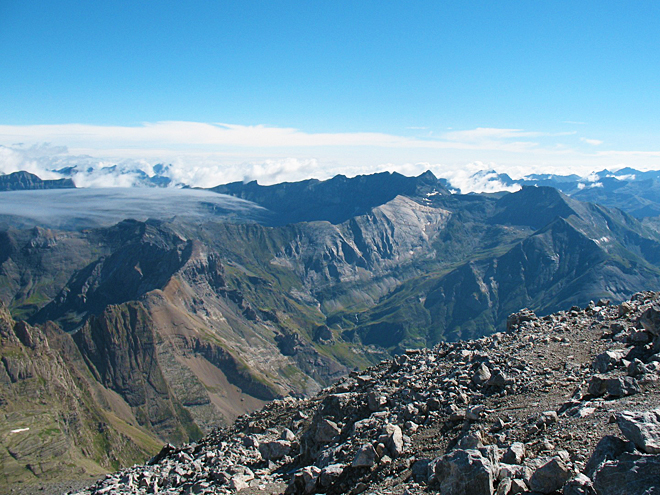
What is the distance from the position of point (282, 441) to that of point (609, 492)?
25672mm

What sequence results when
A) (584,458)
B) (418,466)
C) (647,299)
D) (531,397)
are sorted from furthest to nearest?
(647,299) → (531,397) → (418,466) → (584,458)

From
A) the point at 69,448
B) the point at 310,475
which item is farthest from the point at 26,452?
the point at 310,475

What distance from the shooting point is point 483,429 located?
75.8 feet

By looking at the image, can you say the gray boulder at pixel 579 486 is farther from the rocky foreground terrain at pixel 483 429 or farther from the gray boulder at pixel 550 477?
the gray boulder at pixel 550 477

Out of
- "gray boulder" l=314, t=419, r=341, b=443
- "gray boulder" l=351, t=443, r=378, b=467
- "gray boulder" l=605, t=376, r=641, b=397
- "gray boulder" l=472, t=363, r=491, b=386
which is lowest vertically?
"gray boulder" l=314, t=419, r=341, b=443

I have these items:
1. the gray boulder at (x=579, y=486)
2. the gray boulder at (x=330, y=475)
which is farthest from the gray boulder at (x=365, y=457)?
the gray boulder at (x=579, y=486)

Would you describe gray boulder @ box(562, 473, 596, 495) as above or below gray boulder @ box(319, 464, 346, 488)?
above

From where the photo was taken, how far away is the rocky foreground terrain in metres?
16.1

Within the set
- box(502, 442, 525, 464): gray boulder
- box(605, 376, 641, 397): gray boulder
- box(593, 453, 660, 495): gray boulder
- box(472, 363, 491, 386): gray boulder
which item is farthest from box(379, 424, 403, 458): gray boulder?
box(593, 453, 660, 495): gray boulder

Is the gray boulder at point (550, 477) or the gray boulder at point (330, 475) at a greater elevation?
the gray boulder at point (550, 477)

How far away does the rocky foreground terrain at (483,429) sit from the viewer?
16.1 m

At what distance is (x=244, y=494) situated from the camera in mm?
28328

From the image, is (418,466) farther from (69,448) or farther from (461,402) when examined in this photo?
(69,448)

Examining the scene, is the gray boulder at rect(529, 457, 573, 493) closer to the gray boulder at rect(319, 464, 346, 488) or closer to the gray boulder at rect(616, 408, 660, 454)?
the gray boulder at rect(616, 408, 660, 454)
